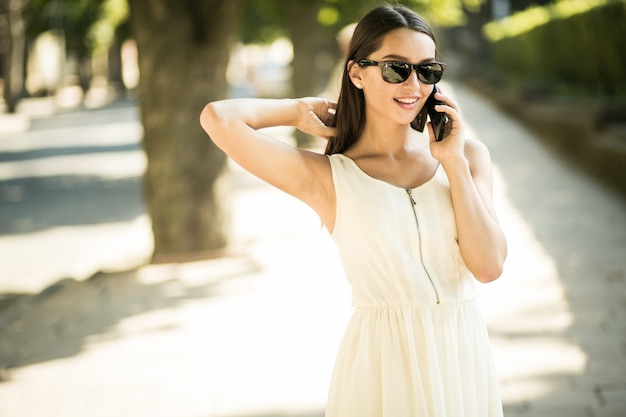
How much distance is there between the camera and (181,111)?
30.5 ft

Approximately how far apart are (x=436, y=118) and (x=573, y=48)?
1570cm

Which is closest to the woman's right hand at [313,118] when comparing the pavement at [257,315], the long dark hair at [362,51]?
the long dark hair at [362,51]

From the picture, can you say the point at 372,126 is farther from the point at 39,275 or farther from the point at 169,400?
the point at 39,275

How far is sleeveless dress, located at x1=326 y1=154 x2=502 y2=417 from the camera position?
2670mm

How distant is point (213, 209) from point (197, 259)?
0.59 meters

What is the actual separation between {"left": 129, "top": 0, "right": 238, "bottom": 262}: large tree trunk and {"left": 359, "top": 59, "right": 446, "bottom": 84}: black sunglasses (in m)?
6.76

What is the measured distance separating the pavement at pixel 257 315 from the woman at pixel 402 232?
2220 millimetres

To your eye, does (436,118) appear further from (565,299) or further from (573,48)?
(573,48)

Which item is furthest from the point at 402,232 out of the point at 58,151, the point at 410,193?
the point at 58,151

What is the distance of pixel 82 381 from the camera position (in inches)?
222

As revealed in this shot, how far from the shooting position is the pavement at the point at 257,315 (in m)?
5.20

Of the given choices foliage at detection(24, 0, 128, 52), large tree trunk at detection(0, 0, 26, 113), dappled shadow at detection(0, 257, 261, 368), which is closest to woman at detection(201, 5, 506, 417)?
dappled shadow at detection(0, 257, 261, 368)

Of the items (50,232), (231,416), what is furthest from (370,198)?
(50,232)

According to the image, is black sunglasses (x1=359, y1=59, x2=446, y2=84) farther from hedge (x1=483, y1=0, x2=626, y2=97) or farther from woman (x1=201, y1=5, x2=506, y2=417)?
hedge (x1=483, y1=0, x2=626, y2=97)
